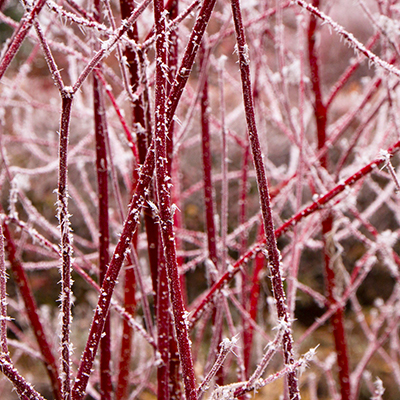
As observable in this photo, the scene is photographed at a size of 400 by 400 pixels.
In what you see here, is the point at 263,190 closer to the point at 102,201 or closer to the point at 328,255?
the point at 102,201

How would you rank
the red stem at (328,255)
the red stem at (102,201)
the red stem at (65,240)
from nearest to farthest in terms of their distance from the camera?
the red stem at (65,240) < the red stem at (102,201) < the red stem at (328,255)

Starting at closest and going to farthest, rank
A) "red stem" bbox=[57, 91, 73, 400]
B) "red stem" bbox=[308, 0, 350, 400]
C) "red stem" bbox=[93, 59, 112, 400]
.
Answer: "red stem" bbox=[57, 91, 73, 400] < "red stem" bbox=[93, 59, 112, 400] < "red stem" bbox=[308, 0, 350, 400]

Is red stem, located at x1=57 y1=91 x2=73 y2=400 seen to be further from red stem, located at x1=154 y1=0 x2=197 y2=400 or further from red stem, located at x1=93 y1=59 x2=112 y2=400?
red stem, located at x1=93 y1=59 x2=112 y2=400

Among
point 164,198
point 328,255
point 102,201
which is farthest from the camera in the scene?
point 328,255

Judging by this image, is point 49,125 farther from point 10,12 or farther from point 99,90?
point 99,90

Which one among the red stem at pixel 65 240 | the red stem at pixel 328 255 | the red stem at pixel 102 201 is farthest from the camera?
the red stem at pixel 328 255

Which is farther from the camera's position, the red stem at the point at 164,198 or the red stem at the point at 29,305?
the red stem at the point at 29,305

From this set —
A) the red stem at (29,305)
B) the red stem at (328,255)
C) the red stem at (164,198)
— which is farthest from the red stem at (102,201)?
the red stem at (328,255)

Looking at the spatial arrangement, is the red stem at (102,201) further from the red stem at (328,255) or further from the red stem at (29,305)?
the red stem at (328,255)

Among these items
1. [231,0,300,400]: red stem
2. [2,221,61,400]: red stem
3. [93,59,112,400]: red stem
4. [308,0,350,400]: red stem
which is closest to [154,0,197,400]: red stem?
[231,0,300,400]: red stem

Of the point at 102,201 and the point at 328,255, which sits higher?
the point at 102,201

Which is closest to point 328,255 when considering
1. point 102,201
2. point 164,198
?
point 102,201

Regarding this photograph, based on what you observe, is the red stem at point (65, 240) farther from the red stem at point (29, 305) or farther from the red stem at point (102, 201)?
the red stem at point (29, 305)

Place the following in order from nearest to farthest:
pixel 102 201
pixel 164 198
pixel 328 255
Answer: pixel 164 198 < pixel 102 201 < pixel 328 255
